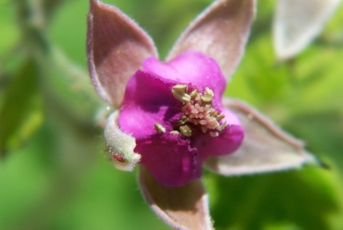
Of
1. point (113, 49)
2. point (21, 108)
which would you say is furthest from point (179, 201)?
point (21, 108)

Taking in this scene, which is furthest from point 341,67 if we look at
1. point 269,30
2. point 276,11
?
point 276,11

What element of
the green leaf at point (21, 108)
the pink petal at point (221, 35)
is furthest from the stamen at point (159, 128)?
the green leaf at point (21, 108)

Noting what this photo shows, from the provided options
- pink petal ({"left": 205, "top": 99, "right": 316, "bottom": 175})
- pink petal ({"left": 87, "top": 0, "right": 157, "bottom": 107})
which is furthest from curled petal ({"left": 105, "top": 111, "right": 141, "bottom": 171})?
pink petal ({"left": 205, "top": 99, "right": 316, "bottom": 175})

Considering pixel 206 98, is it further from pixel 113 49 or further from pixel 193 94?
pixel 113 49

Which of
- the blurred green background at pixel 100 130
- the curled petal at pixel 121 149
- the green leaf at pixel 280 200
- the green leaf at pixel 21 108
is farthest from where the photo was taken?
the green leaf at pixel 280 200

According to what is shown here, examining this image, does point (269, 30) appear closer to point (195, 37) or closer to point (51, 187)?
point (195, 37)

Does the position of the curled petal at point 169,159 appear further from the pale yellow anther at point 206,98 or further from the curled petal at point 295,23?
the curled petal at point 295,23

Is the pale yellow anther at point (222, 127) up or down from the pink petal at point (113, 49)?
down
